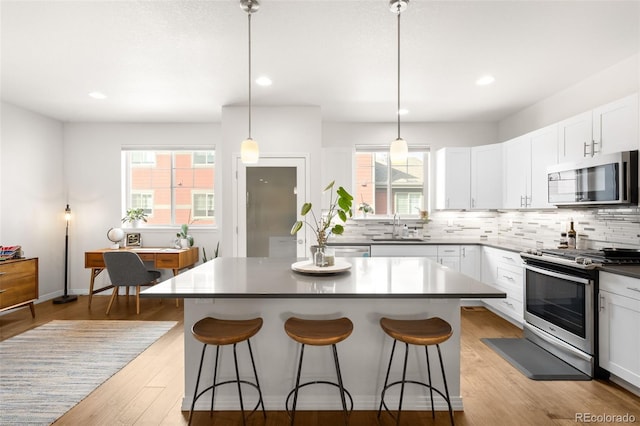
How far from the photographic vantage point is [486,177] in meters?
4.76

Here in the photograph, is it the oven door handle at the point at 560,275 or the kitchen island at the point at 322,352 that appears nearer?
the kitchen island at the point at 322,352

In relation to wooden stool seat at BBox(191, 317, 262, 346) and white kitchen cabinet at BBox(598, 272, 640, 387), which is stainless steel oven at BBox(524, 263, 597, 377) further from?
wooden stool seat at BBox(191, 317, 262, 346)

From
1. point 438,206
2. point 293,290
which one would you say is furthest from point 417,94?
point 293,290

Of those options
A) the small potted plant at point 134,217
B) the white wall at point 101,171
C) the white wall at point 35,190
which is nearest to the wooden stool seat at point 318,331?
the white wall at point 101,171

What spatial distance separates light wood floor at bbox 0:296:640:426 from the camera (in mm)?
2180

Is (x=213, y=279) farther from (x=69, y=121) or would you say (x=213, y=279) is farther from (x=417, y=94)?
(x=69, y=121)

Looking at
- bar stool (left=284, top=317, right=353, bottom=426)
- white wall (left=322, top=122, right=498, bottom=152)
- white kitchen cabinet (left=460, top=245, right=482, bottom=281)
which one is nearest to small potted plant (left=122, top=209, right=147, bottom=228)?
white wall (left=322, top=122, right=498, bottom=152)

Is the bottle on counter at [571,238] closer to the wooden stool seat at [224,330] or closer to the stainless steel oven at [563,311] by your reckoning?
the stainless steel oven at [563,311]

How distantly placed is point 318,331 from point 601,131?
301 centimetres

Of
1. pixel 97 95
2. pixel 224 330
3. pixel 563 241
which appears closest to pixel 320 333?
pixel 224 330

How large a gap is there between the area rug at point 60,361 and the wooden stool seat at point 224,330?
4.02 feet

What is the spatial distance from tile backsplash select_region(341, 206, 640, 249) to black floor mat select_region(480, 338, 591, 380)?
1.22 metres

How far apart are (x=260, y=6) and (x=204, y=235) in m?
3.89

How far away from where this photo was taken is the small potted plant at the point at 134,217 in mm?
5367
